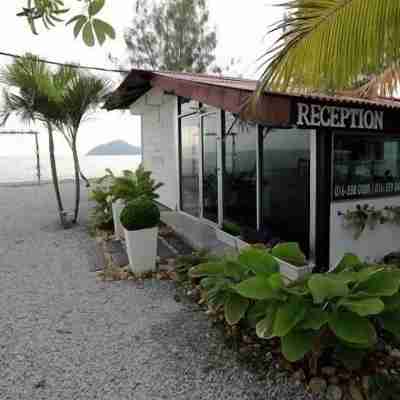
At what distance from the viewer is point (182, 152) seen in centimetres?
779

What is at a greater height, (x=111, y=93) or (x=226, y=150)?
(x=111, y=93)

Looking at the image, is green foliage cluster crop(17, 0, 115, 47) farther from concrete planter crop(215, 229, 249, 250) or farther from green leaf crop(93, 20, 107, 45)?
concrete planter crop(215, 229, 249, 250)

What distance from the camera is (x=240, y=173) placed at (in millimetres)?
5758

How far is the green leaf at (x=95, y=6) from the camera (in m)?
1.51

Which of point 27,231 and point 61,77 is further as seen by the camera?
point 27,231

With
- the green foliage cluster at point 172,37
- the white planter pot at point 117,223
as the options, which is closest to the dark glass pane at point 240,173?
the white planter pot at point 117,223

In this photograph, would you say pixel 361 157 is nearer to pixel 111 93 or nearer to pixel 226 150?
pixel 226 150

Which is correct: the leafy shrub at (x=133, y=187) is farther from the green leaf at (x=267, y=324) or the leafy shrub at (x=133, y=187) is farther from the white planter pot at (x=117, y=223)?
the green leaf at (x=267, y=324)

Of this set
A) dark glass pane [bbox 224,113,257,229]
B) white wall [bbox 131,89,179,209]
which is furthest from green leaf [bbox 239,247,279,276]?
white wall [bbox 131,89,179,209]

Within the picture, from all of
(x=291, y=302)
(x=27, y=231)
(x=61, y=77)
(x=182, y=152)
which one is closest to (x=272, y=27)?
(x=291, y=302)

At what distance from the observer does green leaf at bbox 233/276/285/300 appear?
2.48 m

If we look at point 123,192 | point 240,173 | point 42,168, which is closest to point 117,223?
point 123,192

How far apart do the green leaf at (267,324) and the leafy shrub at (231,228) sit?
3111 mm

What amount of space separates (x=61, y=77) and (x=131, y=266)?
4.55 meters
